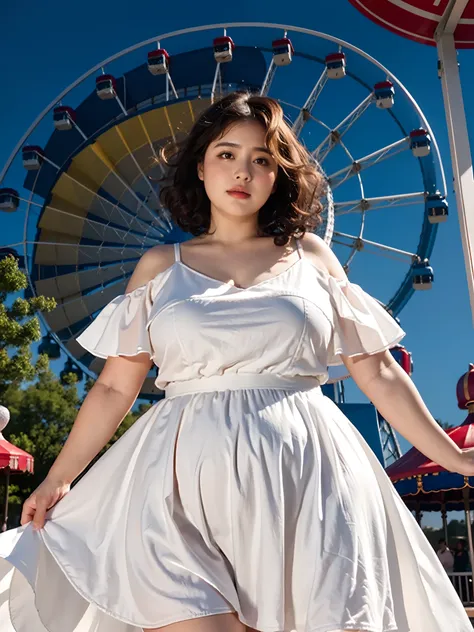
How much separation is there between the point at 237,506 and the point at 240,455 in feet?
0.32

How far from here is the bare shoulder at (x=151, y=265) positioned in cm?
196

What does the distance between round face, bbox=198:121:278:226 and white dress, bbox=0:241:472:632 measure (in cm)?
20

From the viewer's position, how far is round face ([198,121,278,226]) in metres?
1.92

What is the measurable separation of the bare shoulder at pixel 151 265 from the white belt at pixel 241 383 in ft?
1.14

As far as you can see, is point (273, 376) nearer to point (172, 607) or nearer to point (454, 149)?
point (172, 607)

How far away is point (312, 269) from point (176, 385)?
448 millimetres

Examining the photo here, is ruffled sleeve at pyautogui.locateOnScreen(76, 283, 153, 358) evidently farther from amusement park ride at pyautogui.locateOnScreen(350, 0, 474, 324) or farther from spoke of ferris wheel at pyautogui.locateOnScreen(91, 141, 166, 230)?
spoke of ferris wheel at pyautogui.locateOnScreen(91, 141, 166, 230)

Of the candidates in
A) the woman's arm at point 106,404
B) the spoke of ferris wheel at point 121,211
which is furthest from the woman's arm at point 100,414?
the spoke of ferris wheel at point 121,211

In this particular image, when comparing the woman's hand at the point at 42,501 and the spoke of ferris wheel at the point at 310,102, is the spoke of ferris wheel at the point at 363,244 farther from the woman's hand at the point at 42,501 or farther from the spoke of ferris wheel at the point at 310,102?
the woman's hand at the point at 42,501

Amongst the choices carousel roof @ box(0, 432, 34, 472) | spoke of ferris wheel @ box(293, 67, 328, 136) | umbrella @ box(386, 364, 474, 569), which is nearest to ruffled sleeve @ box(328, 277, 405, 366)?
umbrella @ box(386, 364, 474, 569)

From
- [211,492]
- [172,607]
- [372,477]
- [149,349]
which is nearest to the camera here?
[172,607]

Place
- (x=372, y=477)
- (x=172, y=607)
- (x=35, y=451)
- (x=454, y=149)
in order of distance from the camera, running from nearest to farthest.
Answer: (x=172, y=607)
(x=372, y=477)
(x=454, y=149)
(x=35, y=451)

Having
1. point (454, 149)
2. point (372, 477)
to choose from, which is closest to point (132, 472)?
point (372, 477)

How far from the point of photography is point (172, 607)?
1430 millimetres
